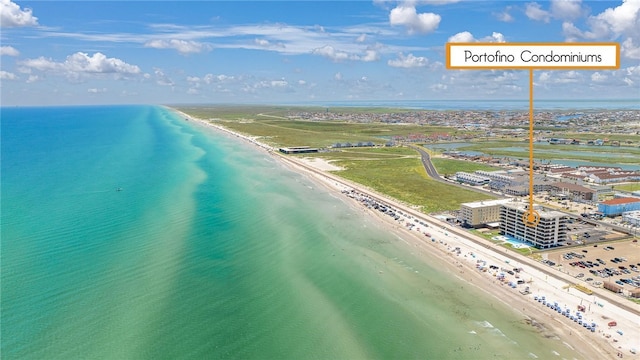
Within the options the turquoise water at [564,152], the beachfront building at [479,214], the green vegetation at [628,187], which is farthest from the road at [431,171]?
the green vegetation at [628,187]

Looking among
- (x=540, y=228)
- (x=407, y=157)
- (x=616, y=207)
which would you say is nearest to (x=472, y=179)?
(x=616, y=207)

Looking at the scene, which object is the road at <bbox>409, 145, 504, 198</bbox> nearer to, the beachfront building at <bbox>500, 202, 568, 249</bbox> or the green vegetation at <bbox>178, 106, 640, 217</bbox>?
the green vegetation at <bbox>178, 106, 640, 217</bbox>

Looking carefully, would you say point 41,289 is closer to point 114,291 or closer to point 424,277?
point 114,291

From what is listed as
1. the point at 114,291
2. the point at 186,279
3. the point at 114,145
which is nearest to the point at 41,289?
the point at 114,291

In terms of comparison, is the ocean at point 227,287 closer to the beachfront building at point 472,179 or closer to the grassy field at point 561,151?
the beachfront building at point 472,179

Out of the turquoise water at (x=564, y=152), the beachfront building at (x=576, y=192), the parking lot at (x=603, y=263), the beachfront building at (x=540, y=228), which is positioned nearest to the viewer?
the parking lot at (x=603, y=263)

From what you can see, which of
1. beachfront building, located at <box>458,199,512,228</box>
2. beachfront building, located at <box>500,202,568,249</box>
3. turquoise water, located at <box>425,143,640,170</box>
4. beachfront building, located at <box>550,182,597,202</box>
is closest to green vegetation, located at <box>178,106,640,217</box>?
turquoise water, located at <box>425,143,640,170</box>

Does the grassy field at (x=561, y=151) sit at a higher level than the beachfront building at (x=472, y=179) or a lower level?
higher
